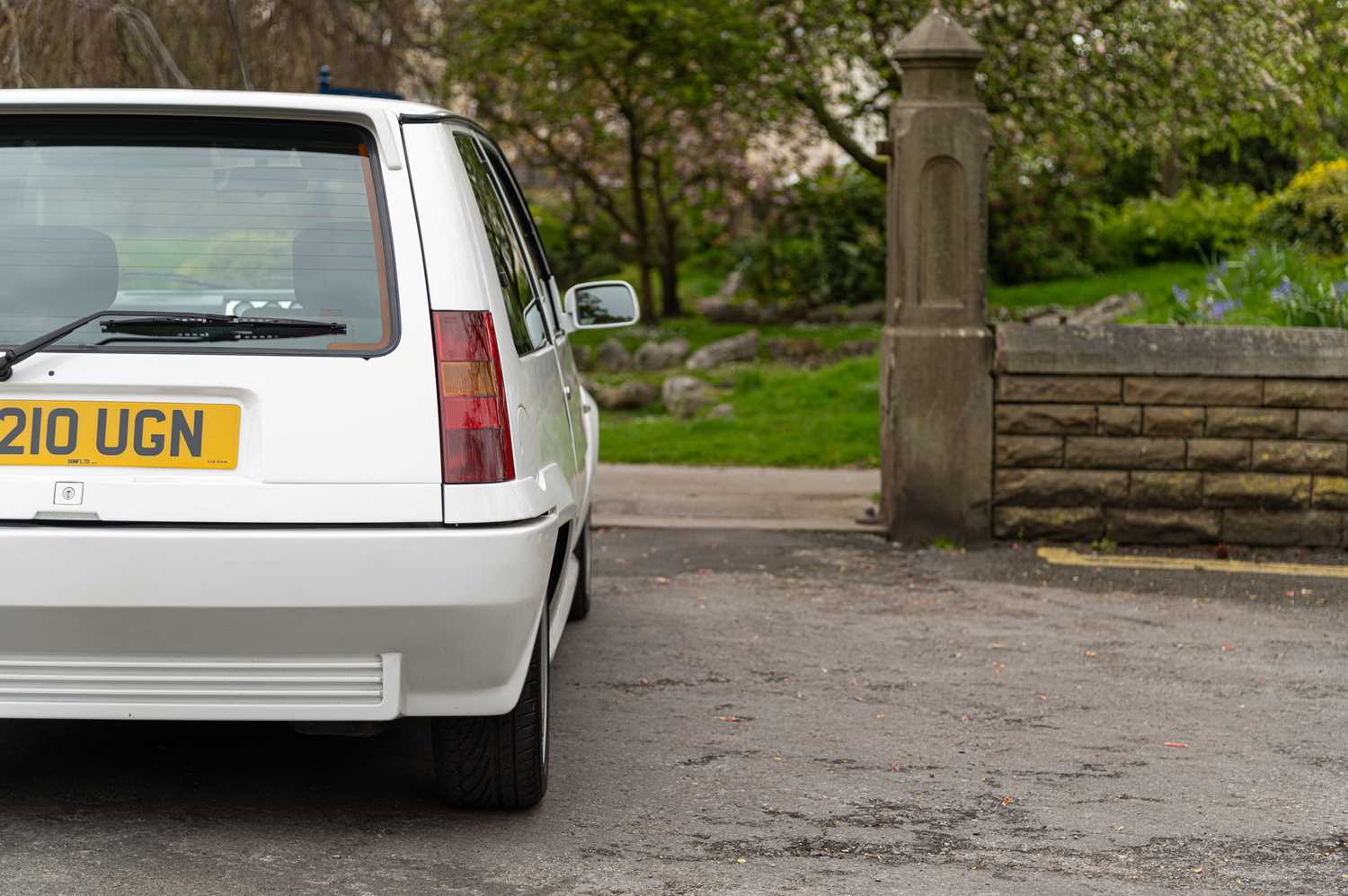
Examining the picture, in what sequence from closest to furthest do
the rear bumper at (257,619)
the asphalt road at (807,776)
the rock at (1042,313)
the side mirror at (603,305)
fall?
the rear bumper at (257,619) < the asphalt road at (807,776) < the side mirror at (603,305) < the rock at (1042,313)

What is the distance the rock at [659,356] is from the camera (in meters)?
17.3

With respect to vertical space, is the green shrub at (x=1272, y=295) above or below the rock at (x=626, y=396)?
above

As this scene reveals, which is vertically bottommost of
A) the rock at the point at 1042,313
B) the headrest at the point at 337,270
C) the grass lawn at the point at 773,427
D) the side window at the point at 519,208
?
the grass lawn at the point at 773,427

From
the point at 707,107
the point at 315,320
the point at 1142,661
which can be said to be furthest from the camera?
the point at 707,107

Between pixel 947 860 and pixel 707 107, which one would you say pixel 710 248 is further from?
pixel 947 860

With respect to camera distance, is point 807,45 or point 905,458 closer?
point 905,458

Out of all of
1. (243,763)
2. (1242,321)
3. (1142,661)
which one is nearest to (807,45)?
(1242,321)

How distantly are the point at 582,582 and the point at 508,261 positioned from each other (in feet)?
7.88

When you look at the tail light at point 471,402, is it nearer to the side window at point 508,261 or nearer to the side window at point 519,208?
the side window at point 508,261

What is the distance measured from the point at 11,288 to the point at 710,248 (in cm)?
2255

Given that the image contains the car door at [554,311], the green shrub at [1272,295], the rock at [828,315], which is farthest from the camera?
the rock at [828,315]

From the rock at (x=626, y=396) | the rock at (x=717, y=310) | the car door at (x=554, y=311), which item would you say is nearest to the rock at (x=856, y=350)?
the rock at (x=626, y=396)

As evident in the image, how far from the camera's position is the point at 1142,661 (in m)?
6.02

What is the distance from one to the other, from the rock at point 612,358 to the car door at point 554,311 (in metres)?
11.5
